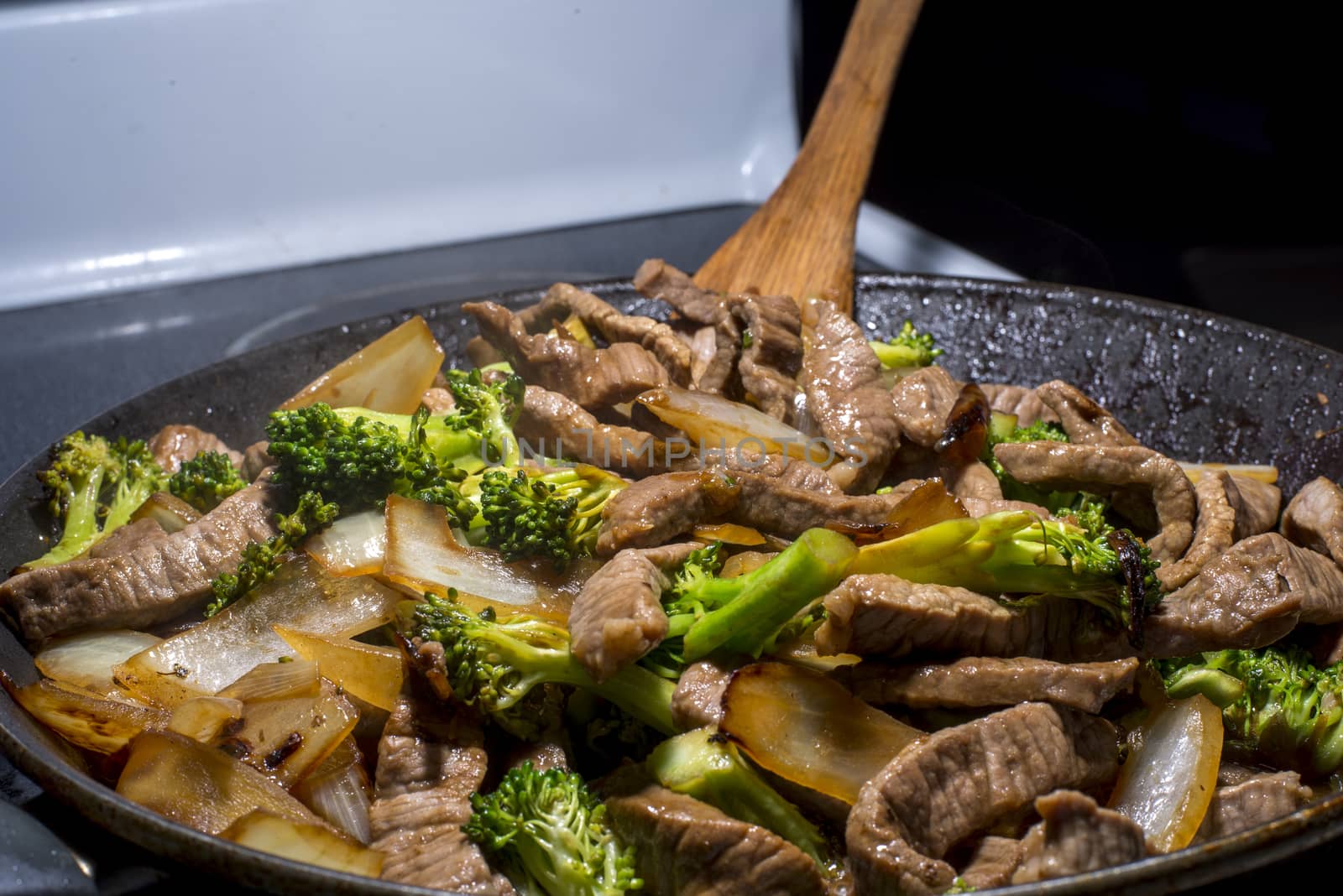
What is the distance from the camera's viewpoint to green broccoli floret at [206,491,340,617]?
1760 mm

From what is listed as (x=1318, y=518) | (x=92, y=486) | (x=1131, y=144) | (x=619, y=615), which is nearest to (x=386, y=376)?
(x=92, y=486)

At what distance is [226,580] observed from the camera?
177cm

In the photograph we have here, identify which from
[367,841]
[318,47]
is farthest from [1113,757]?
[318,47]

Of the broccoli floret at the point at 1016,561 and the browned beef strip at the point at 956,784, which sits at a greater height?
the broccoli floret at the point at 1016,561

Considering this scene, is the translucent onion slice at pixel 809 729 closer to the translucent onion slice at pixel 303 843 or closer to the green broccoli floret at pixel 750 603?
the green broccoli floret at pixel 750 603

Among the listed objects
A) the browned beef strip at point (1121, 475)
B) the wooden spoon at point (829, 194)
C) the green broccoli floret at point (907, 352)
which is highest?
the wooden spoon at point (829, 194)

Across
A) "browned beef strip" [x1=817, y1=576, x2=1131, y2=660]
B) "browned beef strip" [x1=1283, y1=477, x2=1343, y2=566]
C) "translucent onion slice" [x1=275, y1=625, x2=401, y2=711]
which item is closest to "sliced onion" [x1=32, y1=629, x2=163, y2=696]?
"translucent onion slice" [x1=275, y1=625, x2=401, y2=711]

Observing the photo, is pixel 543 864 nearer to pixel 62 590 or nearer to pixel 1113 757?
pixel 1113 757

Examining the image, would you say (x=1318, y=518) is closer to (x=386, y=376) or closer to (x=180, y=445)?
(x=386, y=376)

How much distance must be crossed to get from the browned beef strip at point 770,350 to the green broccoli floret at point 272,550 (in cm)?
90

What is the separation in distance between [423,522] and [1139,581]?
113cm

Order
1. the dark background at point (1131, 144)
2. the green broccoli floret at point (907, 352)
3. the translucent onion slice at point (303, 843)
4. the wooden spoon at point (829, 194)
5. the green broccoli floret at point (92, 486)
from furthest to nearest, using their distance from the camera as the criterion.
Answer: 1. the dark background at point (1131, 144)
2. the wooden spoon at point (829, 194)
3. the green broccoli floret at point (907, 352)
4. the green broccoli floret at point (92, 486)
5. the translucent onion slice at point (303, 843)

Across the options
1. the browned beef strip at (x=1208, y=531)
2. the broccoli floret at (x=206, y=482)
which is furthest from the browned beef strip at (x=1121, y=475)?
the broccoli floret at (x=206, y=482)

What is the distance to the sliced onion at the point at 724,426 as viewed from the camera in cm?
201
